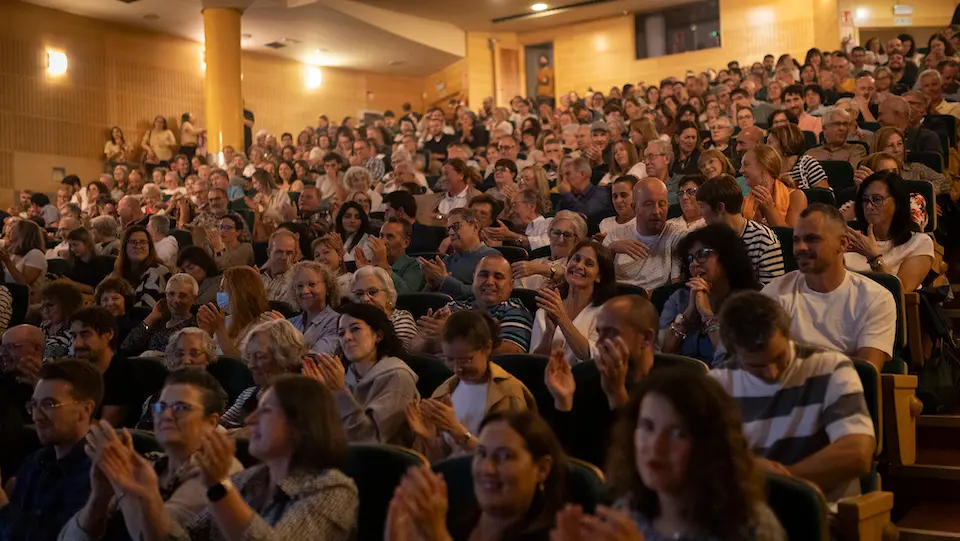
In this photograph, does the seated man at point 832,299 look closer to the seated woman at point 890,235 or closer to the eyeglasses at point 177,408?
the seated woman at point 890,235

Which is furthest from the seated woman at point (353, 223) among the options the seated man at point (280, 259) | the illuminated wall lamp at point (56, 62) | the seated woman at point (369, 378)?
the illuminated wall lamp at point (56, 62)

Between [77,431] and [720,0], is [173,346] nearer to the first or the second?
[77,431]

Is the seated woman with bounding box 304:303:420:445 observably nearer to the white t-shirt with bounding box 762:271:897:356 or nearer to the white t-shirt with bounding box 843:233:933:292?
the white t-shirt with bounding box 762:271:897:356

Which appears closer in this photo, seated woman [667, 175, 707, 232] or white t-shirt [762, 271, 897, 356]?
white t-shirt [762, 271, 897, 356]

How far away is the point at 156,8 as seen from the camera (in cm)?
968

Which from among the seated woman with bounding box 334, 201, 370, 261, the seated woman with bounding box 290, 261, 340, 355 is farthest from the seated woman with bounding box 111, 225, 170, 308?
the seated woman with bounding box 290, 261, 340, 355

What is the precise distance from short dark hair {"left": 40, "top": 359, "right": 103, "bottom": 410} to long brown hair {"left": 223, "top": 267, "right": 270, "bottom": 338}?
0.97 m

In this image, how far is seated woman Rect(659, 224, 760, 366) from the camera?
2.20 meters

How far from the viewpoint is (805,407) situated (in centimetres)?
156

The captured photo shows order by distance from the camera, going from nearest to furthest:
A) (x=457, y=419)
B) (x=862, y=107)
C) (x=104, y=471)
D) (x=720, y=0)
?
(x=104, y=471) → (x=457, y=419) → (x=862, y=107) → (x=720, y=0)

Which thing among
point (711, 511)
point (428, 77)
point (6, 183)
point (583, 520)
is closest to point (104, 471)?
point (583, 520)

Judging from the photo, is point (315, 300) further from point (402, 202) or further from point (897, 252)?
point (897, 252)

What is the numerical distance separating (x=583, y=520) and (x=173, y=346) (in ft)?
5.79

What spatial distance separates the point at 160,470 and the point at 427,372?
68cm
